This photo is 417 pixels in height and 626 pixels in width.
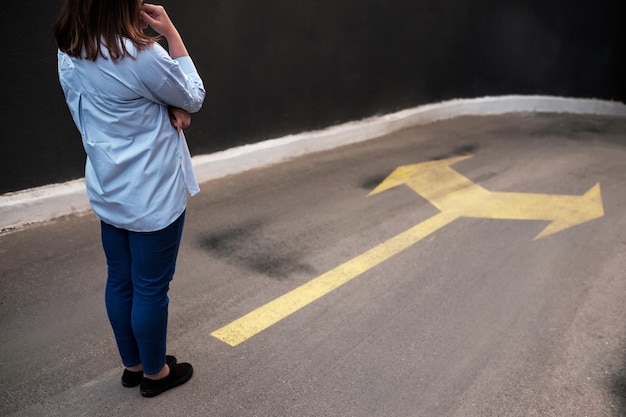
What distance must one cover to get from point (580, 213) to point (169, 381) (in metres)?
3.99

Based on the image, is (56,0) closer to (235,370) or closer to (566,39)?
(235,370)

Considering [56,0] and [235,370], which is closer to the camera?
[235,370]

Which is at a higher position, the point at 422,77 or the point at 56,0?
the point at 56,0

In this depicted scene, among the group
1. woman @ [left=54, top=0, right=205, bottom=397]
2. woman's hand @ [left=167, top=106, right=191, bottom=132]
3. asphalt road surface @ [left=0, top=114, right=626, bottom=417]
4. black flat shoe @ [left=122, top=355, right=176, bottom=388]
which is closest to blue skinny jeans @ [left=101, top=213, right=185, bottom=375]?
woman @ [left=54, top=0, right=205, bottom=397]

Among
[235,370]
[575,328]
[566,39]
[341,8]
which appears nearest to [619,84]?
[566,39]

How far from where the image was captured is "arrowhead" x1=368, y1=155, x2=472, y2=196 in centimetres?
581

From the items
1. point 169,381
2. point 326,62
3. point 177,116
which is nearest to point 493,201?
point 326,62

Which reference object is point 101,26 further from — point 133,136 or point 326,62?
point 326,62

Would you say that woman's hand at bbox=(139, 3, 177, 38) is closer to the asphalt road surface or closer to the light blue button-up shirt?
the light blue button-up shirt

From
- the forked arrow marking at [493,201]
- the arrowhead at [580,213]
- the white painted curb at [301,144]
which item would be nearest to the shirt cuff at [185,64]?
the white painted curb at [301,144]

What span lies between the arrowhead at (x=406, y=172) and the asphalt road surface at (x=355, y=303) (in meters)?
0.06

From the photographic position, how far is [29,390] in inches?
109

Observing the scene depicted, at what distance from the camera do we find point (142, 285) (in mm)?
2498

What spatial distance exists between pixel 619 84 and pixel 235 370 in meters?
9.50
